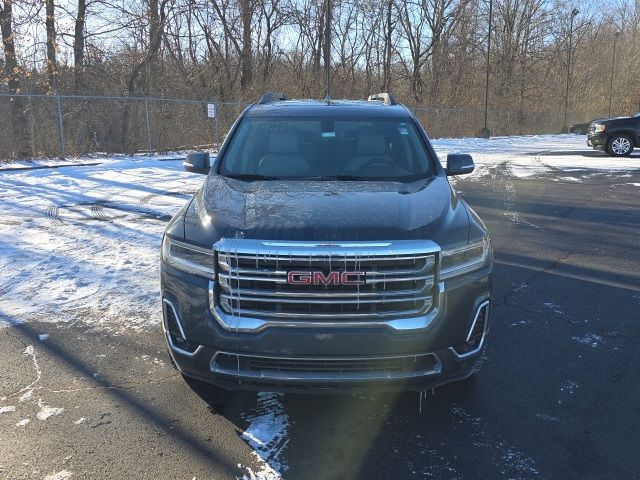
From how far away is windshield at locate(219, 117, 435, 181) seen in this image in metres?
4.14

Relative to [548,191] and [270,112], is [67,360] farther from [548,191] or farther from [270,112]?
[548,191]

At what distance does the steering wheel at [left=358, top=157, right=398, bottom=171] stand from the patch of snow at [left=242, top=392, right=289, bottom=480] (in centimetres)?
189

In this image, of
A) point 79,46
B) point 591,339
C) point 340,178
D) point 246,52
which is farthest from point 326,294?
point 246,52

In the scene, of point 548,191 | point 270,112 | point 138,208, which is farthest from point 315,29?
point 270,112

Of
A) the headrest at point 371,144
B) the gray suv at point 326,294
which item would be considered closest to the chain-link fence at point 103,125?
the headrest at point 371,144

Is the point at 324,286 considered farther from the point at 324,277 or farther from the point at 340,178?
the point at 340,178

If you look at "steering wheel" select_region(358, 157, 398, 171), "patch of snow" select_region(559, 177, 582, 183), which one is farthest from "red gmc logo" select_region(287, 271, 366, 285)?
"patch of snow" select_region(559, 177, 582, 183)

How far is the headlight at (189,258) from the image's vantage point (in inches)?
112

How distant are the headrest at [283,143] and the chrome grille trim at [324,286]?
1.71 m

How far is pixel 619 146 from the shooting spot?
1962cm

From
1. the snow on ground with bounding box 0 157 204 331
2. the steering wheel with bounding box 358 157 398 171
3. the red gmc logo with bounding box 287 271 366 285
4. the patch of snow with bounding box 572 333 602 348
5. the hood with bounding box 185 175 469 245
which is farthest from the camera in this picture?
the snow on ground with bounding box 0 157 204 331

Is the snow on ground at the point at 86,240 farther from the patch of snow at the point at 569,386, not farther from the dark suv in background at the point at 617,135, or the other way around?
the dark suv in background at the point at 617,135

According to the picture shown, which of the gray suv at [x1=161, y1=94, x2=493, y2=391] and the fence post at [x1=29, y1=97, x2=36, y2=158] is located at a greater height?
the fence post at [x1=29, y1=97, x2=36, y2=158]

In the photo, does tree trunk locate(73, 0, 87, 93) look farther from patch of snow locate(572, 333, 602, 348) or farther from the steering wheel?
patch of snow locate(572, 333, 602, 348)
